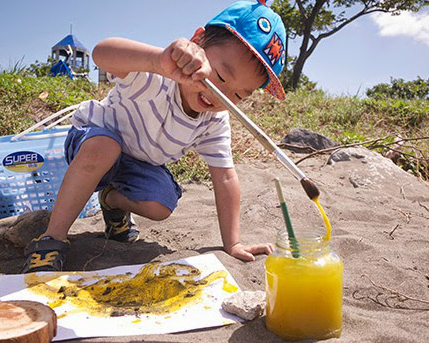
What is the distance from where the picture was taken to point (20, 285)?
149 centimetres

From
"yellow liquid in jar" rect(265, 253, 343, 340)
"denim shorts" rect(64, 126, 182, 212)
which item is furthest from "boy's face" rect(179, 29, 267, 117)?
"yellow liquid in jar" rect(265, 253, 343, 340)

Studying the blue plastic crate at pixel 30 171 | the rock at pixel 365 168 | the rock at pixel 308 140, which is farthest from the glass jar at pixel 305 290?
the rock at pixel 308 140

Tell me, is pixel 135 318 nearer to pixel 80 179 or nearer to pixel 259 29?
pixel 80 179

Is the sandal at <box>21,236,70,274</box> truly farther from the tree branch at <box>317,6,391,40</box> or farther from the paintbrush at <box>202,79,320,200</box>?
the tree branch at <box>317,6,391,40</box>

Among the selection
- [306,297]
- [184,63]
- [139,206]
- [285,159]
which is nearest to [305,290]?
[306,297]

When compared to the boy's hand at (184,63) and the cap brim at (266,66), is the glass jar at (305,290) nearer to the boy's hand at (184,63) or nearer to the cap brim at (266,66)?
the boy's hand at (184,63)

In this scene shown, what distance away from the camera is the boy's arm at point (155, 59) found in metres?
1.32

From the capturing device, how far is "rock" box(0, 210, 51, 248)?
6.47 feet

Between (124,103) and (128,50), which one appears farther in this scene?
(124,103)

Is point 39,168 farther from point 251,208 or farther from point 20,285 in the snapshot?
point 251,208

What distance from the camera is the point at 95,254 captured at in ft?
6.22

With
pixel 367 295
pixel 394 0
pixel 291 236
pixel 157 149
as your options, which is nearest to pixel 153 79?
pixel 157 149

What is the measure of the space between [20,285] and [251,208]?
131 centimetres

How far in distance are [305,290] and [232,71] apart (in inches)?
36.0
